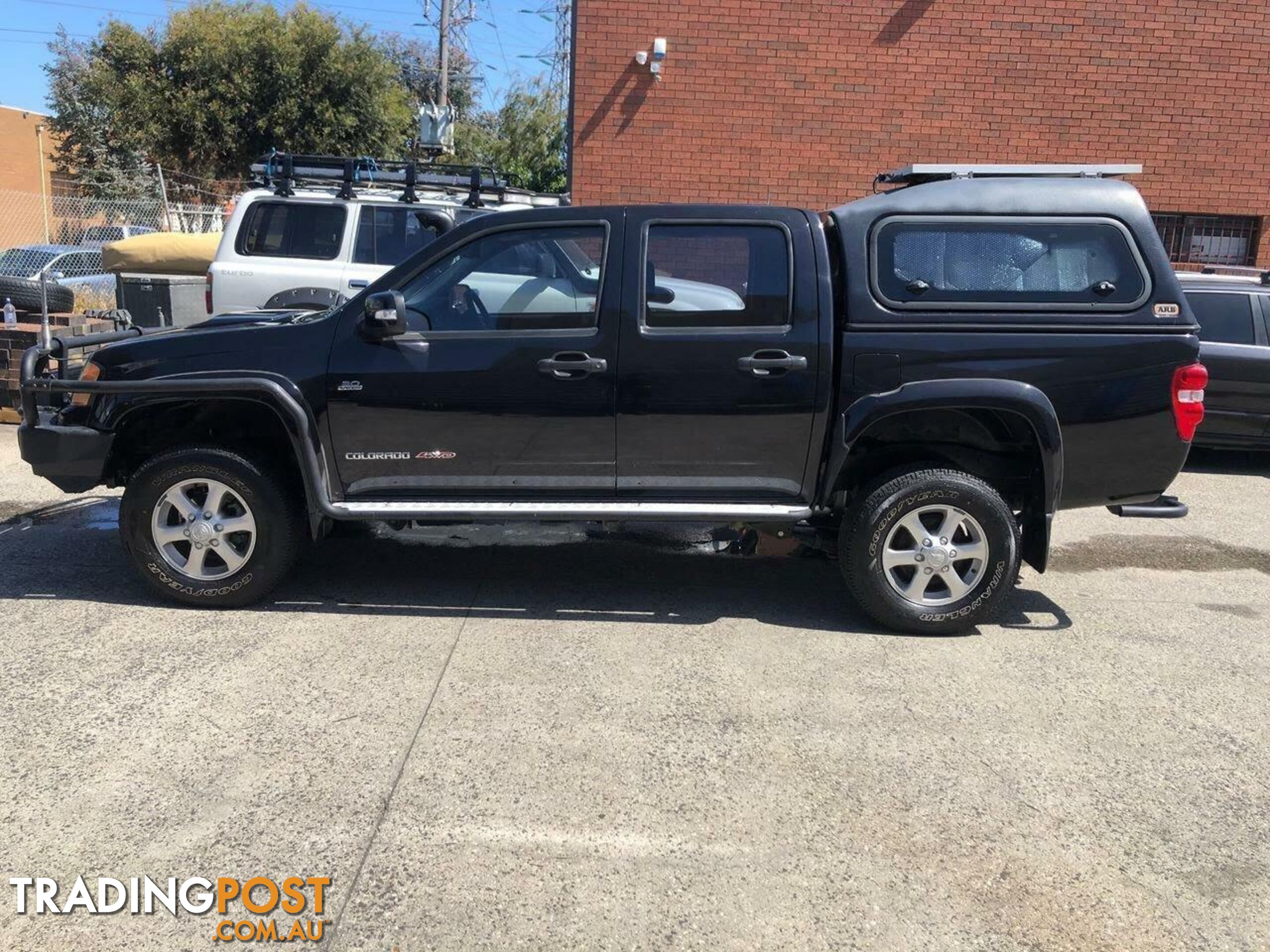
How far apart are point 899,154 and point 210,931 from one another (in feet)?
35.2

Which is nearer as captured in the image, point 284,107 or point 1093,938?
point 1093,938

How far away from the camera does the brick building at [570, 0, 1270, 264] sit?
36.6ft

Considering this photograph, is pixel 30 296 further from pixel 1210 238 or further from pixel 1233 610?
pixel 1210 238

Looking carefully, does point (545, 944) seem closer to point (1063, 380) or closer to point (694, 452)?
point (694, 452)

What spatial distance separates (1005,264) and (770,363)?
1197mm

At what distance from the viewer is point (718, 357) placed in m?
4.69

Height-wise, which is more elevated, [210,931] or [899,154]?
[899,154]

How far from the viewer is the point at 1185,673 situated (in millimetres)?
4535

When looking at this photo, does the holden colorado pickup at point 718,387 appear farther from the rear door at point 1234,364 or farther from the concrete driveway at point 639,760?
the rear door at point 1234,364

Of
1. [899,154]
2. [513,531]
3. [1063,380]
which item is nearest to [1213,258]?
[899,154]

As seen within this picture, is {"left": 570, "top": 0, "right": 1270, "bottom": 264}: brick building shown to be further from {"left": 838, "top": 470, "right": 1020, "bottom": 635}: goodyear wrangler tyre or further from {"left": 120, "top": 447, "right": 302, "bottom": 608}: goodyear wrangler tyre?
{"left": 120, "top": 447, "right": 302, "bottom": 608}: goodyear wrangler tyre

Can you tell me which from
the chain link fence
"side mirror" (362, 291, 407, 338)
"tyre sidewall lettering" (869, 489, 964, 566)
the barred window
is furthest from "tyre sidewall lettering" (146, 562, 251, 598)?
the chain link fence

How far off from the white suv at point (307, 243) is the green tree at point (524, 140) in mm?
19361

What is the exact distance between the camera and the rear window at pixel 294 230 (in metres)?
8.99
